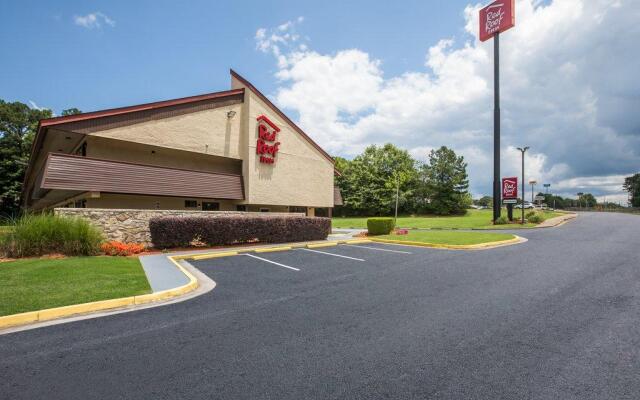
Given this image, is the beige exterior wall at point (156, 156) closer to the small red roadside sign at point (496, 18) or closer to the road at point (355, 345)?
the road at point (355, 345)

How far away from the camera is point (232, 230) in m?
15.0

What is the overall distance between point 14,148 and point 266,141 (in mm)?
41317

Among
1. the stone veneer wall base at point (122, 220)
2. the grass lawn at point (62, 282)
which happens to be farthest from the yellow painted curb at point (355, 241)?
the grass lawn at point (62, 282)

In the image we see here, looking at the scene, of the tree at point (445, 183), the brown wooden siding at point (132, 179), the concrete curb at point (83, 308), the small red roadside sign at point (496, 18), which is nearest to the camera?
the concrete curb at point (83, 308)

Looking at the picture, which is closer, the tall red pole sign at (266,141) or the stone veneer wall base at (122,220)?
the stone veneer wall base at (122,220)

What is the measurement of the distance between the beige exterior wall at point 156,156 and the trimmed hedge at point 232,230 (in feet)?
20.6

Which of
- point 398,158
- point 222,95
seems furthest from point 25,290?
point 398,158

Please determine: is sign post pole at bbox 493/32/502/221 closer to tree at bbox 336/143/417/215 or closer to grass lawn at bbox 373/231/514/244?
grass lawn at bbox 373/231/514/244

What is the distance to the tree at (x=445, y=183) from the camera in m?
57.7

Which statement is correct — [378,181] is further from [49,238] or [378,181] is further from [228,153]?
[49,238]

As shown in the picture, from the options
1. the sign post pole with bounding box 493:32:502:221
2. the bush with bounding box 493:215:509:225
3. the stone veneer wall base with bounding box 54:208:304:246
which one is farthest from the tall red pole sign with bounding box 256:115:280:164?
the bush with bounding box 493:215:509:225

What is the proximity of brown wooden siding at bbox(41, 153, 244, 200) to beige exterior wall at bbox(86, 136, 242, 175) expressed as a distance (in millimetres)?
1558

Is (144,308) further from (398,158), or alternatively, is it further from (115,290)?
(398,158)

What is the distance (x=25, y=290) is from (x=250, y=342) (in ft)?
17.9
